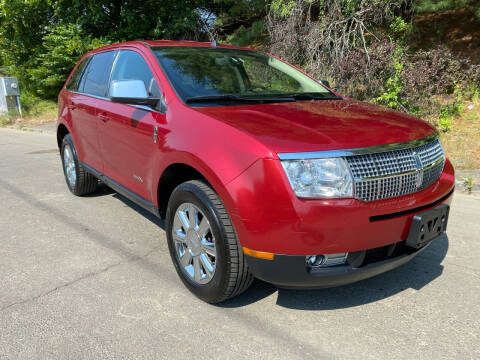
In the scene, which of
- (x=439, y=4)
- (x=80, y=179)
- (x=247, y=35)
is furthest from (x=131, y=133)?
(x=247, y=35)

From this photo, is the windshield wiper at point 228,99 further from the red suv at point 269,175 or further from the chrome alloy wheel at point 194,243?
the chrome alloy wheel at point 194,243

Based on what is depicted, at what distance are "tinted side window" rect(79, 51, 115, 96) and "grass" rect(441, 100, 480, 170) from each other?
482 centimetres

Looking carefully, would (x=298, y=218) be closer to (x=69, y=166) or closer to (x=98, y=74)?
(x=98, y=74)

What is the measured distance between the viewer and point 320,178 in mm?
2234

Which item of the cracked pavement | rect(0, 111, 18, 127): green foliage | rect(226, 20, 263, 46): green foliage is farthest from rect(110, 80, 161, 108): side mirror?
rect(0, 111, 18, 127): green foliage

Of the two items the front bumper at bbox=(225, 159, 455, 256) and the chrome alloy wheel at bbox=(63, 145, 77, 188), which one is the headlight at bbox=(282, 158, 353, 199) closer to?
the front bumper at bbox=(225, 159, 455, 256)

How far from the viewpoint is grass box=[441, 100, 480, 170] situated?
6270 mm

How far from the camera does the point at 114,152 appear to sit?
3.89m

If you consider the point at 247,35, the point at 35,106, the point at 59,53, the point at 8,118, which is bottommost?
the point at 8,118

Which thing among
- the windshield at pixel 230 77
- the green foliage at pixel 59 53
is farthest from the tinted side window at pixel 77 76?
the green foliage at pixel 59 53

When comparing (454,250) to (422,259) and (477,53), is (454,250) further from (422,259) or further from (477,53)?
(477,53)

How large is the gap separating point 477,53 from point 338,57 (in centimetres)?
324

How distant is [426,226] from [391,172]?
0.41m

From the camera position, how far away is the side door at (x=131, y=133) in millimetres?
3253
